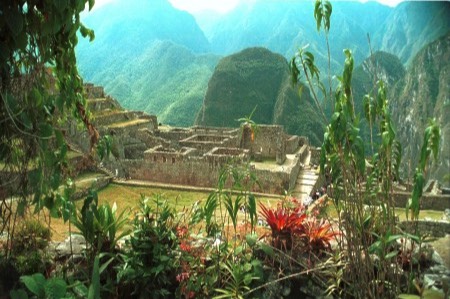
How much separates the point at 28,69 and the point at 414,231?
7.73 ft

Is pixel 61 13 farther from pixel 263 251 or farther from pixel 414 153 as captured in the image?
pixel 414 153

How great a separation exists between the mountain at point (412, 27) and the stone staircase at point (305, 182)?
16.3 ft

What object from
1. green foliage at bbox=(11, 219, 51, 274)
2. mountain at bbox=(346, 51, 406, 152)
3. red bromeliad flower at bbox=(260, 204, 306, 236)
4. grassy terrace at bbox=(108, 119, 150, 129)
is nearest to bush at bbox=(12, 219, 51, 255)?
green foliage at bbox=(11, 219, 51, 274)

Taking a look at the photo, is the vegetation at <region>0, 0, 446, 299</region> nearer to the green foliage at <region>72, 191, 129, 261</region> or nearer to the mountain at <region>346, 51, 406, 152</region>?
the green foliage at <region>72, 191, 129, 261</region>

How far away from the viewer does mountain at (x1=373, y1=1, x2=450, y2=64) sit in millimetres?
2264

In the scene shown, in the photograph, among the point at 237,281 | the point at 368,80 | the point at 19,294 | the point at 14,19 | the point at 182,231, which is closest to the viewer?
the point at 19,294

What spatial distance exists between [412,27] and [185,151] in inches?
322

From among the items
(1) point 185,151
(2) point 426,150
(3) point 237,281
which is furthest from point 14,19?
(1) point 185,151

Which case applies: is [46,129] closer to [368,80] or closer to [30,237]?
[30,237]

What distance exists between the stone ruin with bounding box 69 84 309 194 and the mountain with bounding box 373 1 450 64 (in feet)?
9.21

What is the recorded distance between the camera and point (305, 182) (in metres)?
10.4

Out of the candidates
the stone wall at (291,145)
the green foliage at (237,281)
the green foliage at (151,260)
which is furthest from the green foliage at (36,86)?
the stone wall at (291,145)

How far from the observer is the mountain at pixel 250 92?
2925cm

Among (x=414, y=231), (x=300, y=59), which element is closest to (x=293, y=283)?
(x=414, y=231)
